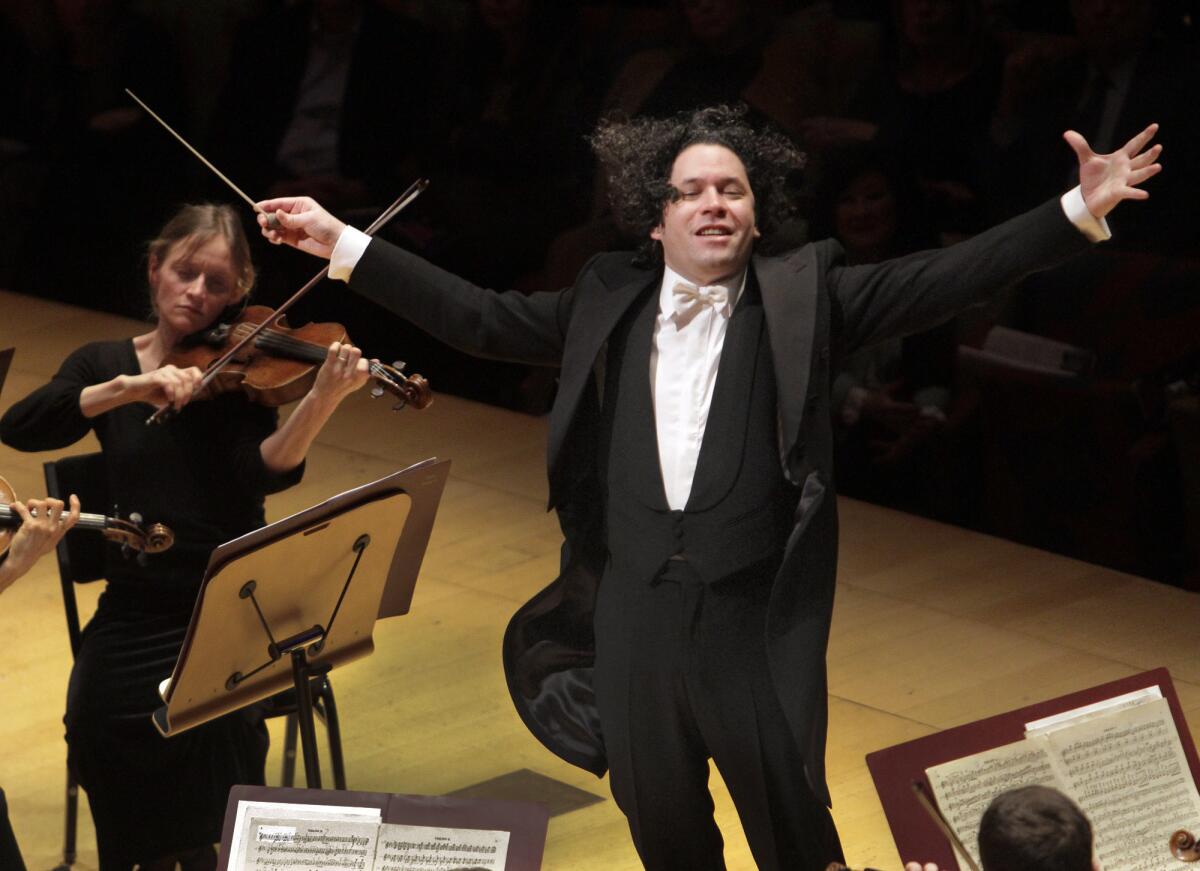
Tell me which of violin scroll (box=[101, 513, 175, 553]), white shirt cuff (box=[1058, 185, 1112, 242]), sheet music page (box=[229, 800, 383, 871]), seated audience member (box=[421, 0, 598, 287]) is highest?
seated audience member (box=[421, 0, 598, 287])

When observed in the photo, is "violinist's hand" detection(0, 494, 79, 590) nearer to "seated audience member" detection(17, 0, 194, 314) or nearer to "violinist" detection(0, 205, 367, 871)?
"violinist" detection(0, 205, 367, 871)

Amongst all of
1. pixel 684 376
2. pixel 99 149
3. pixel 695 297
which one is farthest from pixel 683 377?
pixel 99 149

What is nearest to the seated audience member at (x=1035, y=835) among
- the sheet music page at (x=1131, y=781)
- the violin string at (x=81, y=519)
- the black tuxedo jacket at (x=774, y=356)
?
the sheet music page at (x=1131, y=781)

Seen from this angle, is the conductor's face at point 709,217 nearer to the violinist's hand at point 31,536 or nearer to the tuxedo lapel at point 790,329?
the tuxedo lapel at point 790,329

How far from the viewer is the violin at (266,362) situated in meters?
3.68

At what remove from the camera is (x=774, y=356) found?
9.81 ft

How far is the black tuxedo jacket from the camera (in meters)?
2.97

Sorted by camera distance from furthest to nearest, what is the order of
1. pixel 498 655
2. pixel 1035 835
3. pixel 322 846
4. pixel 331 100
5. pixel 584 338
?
pixel 331 100 < pixel 498 655 < pixel 584 338 < pixel 322 846 < pixel 1035 835

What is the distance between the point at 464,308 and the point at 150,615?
0.99 metres

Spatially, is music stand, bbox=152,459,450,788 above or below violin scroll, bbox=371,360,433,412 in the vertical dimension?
below

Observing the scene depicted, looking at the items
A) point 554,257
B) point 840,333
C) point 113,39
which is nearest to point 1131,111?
point 554,257

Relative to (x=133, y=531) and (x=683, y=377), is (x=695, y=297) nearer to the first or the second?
(x=683, y=377)

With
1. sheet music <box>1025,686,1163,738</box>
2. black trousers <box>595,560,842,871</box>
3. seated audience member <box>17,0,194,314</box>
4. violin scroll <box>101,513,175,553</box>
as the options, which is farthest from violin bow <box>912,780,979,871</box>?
seated audience member <box>17,0,194,314</box>

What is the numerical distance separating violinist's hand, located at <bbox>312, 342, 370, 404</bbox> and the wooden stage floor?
3.32 ft
